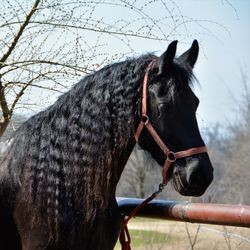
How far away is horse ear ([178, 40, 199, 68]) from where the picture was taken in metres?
3.15

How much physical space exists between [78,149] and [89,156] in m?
0.08

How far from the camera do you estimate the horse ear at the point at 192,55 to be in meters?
3.15

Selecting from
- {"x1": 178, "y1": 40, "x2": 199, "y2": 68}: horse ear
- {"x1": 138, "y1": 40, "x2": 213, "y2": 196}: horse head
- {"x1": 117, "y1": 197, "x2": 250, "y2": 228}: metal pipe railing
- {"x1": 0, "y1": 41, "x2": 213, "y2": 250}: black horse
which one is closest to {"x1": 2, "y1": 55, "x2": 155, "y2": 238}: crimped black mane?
{"x1": 0, "y1": 41, "x2": 213, "y2": 250}: black horse

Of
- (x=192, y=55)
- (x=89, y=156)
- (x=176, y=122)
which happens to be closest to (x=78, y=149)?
(x=89, y=156)

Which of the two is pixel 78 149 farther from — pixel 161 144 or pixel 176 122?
pixel 176 122

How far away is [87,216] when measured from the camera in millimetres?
2764

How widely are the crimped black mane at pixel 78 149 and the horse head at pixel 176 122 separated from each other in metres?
0.13

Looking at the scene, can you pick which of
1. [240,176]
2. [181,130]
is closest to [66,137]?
[181,130]

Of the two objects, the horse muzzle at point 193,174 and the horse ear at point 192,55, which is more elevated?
the horse ear at point 192,55

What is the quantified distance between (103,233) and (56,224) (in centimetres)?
33

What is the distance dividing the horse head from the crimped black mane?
0.41 ft

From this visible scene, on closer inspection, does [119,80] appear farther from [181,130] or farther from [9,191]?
[9,191]

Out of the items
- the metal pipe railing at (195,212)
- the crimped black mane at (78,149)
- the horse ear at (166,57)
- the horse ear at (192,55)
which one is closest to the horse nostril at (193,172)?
the metal pipe railing at (195,212)

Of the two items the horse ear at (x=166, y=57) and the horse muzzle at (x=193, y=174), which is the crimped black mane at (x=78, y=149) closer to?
the horse ear at (x=166, y=57)
